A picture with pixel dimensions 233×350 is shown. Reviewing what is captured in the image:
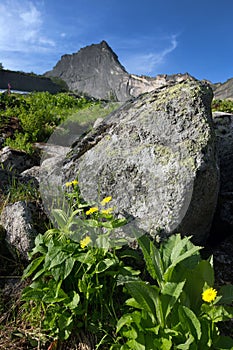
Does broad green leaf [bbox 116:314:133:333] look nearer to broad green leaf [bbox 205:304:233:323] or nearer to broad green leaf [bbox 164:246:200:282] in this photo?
broad green leaf [bbox 164:246:200:282]

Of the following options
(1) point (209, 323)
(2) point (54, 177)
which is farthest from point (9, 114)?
(1) point (209, 323)

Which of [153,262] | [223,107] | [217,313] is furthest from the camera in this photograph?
[223,107]

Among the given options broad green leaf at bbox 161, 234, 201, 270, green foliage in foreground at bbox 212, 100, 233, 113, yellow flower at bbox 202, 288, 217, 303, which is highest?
green foliage in foreground at bbox 212, 100, 233, 113

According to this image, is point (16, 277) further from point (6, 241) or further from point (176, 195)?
point (176, 195)

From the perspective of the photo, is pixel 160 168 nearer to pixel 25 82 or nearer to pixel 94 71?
pixel 25 82

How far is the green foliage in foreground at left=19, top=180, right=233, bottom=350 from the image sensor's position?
203 cm

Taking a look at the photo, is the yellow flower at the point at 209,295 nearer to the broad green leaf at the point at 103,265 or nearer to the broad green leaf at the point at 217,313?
the broad green leaf at the point at 217,313

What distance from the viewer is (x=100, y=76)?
32.4 metres

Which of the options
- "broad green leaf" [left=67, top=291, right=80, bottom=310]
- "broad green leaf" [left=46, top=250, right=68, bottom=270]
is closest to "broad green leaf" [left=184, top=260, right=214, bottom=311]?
"broad green leaf" [left=67, top=291, right=80, bottom=310]

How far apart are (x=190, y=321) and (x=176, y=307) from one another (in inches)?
6.1

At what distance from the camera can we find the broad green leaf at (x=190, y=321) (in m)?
Answer: 1.93

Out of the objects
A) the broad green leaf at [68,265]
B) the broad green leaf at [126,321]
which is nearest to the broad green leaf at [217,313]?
the broad green leaf at [126,321]

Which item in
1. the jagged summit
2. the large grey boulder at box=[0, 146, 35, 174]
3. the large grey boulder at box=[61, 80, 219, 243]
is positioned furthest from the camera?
the jagged summit

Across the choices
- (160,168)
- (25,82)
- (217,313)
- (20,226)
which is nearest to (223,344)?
(217,313)
